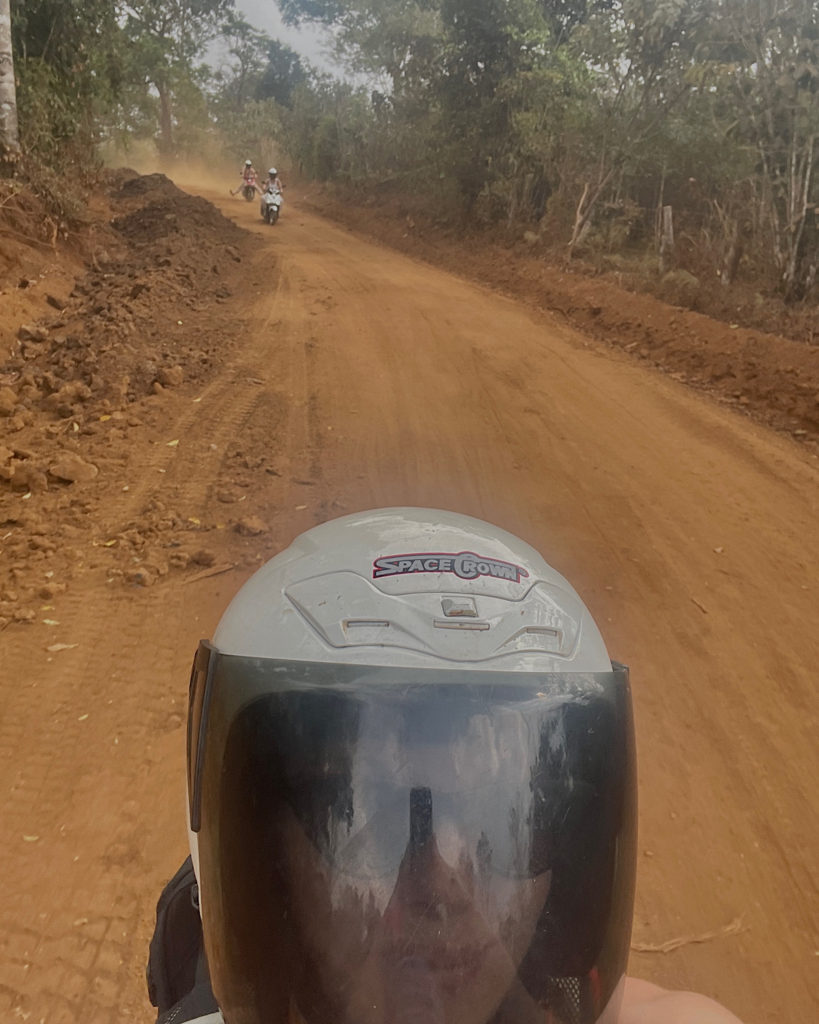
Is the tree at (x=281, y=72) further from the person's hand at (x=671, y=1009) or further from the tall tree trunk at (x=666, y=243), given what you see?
the person's hand at (x=671, y=1009)

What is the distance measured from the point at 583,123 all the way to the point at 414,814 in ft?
46.1

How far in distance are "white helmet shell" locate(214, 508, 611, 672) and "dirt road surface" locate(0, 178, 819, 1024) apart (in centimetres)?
153

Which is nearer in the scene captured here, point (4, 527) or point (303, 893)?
point (303, 893)

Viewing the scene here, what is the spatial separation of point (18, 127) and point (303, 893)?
11.4 meters

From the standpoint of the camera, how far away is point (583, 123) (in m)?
12.9

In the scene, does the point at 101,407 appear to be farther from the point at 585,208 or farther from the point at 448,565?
the point at 585,208

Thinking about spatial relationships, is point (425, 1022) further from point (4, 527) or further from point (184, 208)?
point (184, 208)

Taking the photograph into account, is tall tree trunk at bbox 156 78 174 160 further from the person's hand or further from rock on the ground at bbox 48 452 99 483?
the person's hand

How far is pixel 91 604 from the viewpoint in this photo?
3.85 metres

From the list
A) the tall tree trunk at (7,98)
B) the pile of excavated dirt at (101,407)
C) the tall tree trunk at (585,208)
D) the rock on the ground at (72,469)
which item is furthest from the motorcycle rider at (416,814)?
the tall tree trunk at (585,208)

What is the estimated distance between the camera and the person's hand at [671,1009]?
132 cm

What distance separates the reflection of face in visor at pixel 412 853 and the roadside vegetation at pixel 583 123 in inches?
321

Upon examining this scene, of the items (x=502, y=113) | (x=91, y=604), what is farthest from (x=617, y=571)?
(x=502, y=113)

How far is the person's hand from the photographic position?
1.32 metres
